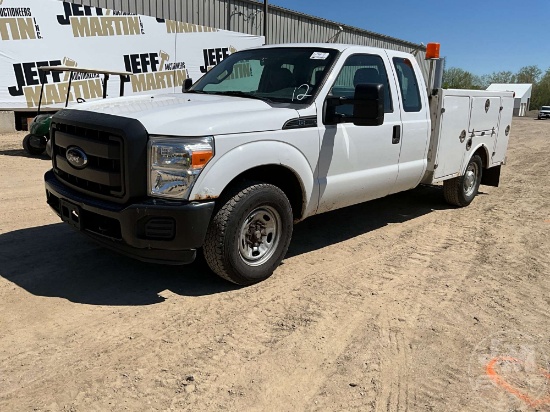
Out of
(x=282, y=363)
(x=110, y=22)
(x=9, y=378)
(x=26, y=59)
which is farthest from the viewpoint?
(x=110, y=22)

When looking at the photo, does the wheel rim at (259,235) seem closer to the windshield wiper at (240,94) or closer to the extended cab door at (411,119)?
the windshield wiper at (240,94)

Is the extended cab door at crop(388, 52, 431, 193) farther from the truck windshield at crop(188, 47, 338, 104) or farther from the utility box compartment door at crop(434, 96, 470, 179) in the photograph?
the truck windshield at crop(188, 47, 338, 104)

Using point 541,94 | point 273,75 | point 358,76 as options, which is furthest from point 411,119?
point 541,94

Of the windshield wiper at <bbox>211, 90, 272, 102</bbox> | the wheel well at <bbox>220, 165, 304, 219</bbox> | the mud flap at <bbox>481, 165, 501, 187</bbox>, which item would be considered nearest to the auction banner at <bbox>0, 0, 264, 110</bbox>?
the windshield wiper at <bbox>211, 90, 272, 102</bbox>

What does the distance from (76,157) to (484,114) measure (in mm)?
5692

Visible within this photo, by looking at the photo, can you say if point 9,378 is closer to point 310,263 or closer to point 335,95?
point 310,263

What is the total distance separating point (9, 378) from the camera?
272cm

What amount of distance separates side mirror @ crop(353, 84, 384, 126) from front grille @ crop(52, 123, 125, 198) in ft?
6.66

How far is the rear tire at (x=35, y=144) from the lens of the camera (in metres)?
9.90

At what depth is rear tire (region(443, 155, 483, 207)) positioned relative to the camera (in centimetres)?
701

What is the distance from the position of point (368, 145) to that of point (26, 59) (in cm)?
1136

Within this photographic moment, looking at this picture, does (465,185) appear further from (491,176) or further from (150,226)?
(150,226)

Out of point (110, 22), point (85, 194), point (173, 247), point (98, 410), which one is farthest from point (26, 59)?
point (98, 410)

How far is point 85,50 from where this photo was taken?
1377 cm
